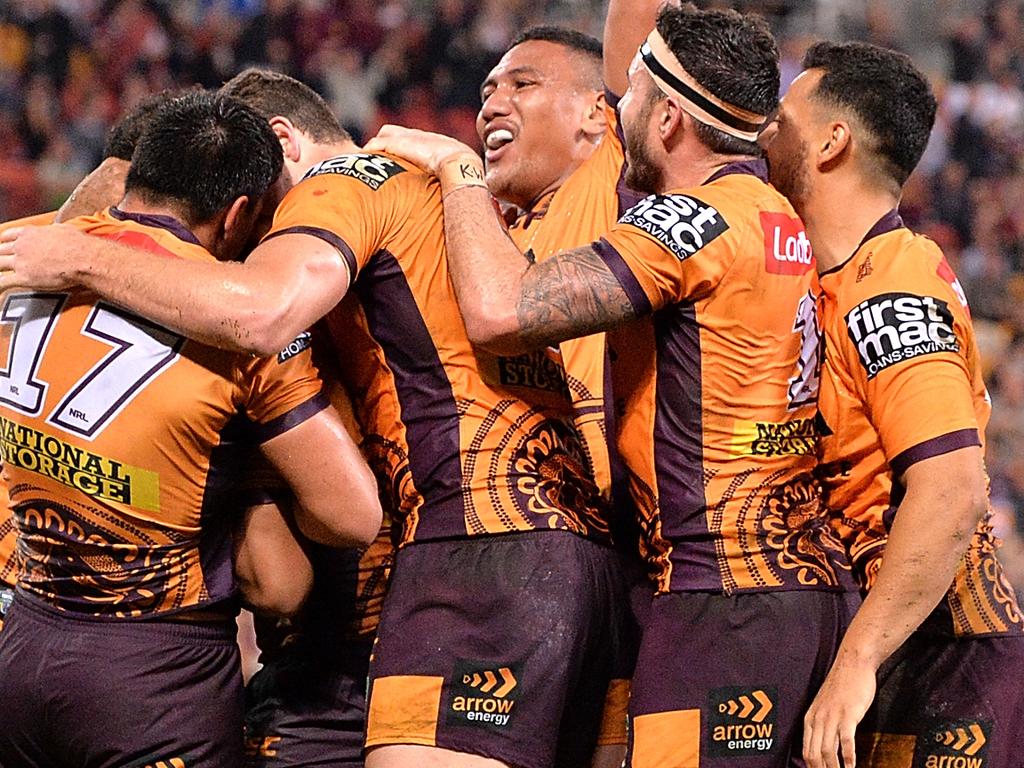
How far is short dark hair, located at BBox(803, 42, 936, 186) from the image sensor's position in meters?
4.83

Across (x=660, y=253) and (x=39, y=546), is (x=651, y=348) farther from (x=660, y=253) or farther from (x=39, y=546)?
(x=39, y=546)

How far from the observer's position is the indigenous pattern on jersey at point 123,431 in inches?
165

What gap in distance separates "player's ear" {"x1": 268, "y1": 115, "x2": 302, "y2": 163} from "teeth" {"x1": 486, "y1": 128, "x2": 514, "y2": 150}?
50.4 inches

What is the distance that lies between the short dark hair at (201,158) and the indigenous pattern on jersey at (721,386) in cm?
104

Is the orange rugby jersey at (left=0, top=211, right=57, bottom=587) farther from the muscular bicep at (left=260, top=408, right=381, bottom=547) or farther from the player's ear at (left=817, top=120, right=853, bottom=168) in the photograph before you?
the player's ear at (left=817, top=120, right=853, bottom=168)

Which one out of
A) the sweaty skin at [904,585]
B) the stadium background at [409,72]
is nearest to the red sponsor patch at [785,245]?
the sweaty skin at [904,585]

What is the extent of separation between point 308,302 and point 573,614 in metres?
1.16

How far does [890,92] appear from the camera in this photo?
4.85 metres

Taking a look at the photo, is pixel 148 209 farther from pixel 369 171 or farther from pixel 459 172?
pixel 459 172

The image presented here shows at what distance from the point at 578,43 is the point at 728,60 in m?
1.87

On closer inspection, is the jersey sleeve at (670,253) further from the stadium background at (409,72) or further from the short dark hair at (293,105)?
the stadium background at (409,72)

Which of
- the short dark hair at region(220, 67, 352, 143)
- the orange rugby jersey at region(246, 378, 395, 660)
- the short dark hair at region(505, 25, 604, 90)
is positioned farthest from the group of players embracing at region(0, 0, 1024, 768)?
the short dark hair at region(505, 25, 604, 90)

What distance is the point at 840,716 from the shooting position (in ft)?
13.3

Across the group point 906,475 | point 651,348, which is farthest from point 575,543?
point 906,475
